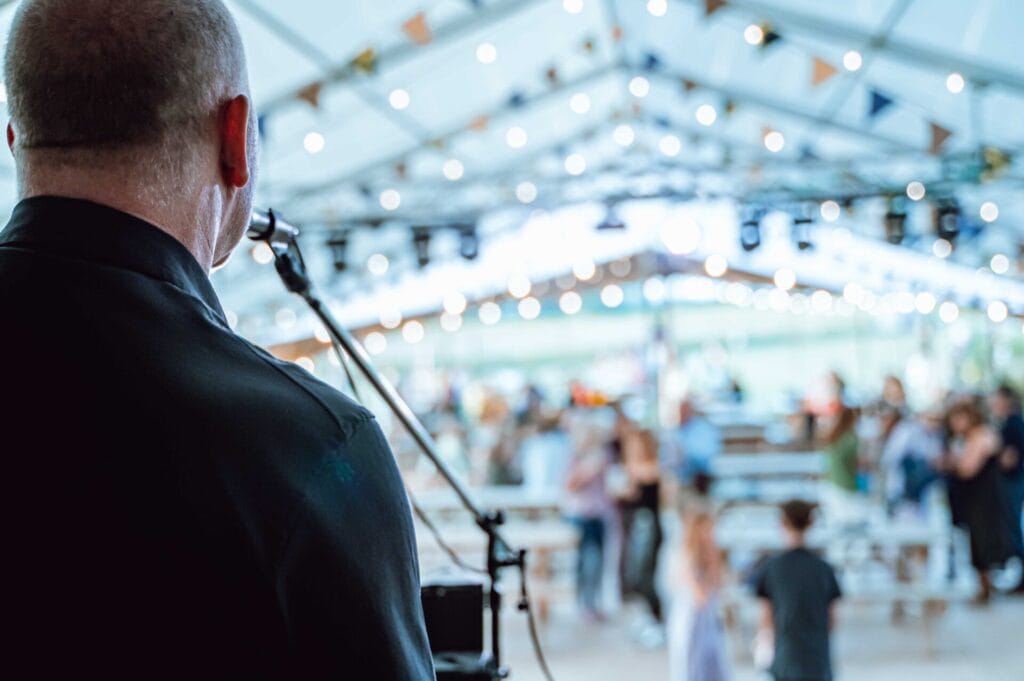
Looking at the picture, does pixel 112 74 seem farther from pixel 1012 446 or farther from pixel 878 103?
pixel 1012 446

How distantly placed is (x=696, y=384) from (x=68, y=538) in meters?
15.8

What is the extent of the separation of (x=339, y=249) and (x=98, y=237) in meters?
9.19

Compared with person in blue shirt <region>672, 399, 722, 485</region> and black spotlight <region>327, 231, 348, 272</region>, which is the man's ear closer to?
person in blue shirt <region>672, 399, 722, 485</region>

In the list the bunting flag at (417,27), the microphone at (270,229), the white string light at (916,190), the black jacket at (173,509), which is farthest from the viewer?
the white string light at (916,190)

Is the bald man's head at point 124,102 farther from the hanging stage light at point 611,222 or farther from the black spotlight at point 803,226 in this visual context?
the black spotlight at point 803,226

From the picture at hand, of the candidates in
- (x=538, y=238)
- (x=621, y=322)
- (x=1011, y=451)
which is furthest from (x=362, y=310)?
(x=1011, y=451)

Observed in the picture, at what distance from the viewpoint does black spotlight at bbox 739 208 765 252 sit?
9.96 m

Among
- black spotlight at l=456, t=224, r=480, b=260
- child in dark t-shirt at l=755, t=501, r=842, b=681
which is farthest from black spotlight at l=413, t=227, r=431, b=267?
child in dark t-shirt at l=755, t=501, r=842, b=681

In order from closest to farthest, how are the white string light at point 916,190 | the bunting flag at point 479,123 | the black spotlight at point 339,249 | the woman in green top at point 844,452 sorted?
the woman in green top at point 844,452 < the white string light at point 916,190 < the black spotlight at point 339,249 < the bunting flag at point 479,123

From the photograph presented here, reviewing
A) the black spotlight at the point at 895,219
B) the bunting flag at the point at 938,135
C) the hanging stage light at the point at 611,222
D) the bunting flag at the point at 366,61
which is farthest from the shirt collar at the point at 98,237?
the black spotlight at the point at 895,219

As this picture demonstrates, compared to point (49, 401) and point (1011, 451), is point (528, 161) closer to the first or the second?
point (1011, 451)

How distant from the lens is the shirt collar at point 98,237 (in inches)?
25.3

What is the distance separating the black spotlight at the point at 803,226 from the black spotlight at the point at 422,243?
3.38 meters

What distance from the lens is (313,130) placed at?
844 centimetres
